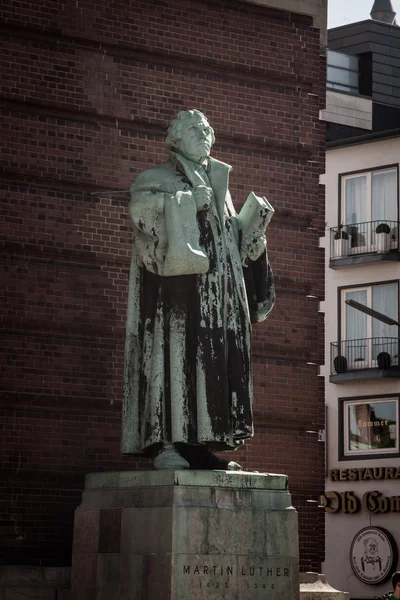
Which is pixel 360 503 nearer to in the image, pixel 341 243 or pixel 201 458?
pixel 341 243

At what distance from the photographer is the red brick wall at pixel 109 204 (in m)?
15.8

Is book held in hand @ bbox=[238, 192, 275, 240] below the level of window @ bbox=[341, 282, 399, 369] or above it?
below

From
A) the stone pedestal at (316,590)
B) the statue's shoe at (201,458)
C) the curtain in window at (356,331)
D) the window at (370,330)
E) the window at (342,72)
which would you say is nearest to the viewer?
the statue's shoe at (201,458)

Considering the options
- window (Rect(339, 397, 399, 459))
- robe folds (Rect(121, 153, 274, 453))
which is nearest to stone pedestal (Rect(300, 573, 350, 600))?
robe folds (Rect(121, 153, 274, 453))

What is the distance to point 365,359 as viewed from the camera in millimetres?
45781

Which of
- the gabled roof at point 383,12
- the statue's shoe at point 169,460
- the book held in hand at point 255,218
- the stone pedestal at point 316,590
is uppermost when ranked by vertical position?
the gabled roof at point 383,12

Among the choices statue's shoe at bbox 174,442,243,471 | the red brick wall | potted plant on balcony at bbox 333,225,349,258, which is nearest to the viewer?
statue's shoe at bbox 174,442,243,471

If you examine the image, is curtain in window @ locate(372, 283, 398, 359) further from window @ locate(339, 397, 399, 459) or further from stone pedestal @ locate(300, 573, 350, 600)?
stone pedestal @ locate(300, 573, 350, 600)

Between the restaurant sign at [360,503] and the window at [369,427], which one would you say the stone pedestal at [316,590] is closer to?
the restaurant sign at [360,503]

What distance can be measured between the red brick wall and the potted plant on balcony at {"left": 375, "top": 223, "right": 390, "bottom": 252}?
27.3 metres

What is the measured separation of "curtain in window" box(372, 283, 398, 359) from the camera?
149 feet

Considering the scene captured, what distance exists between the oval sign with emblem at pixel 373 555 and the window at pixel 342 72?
13844mm

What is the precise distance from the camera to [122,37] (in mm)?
17031

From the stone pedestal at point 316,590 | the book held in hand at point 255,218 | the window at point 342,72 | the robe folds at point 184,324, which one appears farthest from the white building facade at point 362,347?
the robe folds at point 184,324
